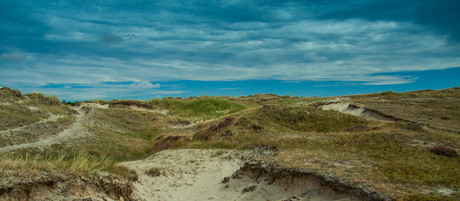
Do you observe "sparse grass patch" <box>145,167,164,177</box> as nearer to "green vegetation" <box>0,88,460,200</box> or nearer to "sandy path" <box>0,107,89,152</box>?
"green vegetation" <box>0,88,460,200</box>

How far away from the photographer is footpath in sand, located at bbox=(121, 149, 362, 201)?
7.73 meters

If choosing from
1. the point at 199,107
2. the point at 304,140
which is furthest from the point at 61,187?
the point at 199,107

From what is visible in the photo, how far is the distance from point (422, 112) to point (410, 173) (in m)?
18.6

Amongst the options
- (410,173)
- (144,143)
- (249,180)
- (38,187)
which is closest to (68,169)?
(38,187)

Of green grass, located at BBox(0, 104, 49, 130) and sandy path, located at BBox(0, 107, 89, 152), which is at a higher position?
green grass, located at BBox(0, 104, 49, 130)

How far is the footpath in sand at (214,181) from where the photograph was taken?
25.4 feet

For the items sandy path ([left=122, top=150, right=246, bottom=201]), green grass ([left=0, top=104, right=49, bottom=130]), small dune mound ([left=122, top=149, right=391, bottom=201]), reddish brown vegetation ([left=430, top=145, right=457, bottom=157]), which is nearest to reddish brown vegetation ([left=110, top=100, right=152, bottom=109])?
green grass ([left=0, top=104, right=49, bottom=130])

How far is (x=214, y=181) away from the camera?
10.8 metres

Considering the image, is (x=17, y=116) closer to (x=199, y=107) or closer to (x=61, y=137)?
(x=61, y=137)

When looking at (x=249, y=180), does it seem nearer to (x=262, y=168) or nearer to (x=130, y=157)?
(x=262, y=168)

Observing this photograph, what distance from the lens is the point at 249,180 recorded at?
9672mm

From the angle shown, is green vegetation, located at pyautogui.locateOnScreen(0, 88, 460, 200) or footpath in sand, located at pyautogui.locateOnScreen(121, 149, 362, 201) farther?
footpath in sand, located at pyautogui.locateOnScreen(121, 149, 362, 201)

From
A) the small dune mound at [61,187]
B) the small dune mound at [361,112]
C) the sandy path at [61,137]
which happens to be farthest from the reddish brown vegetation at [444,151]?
the sandy path at [61,137]

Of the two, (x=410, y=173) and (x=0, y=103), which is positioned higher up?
(x=0, y=103)
